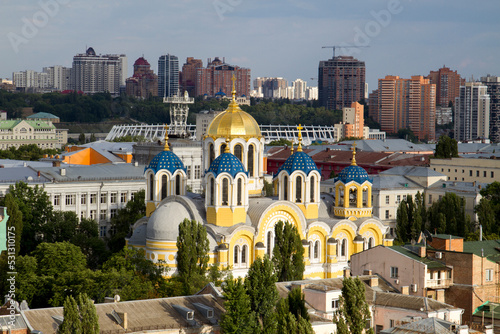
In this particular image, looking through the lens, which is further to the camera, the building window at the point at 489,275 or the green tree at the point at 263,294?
the building window at the point at 489,275

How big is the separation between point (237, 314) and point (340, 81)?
16195 centimetres

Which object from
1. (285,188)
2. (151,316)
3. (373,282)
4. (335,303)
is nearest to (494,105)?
(285,188)

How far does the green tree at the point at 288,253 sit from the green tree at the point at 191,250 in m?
2.41

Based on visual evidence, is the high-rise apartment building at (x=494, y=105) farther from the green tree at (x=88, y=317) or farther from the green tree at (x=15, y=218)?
the green tree at (x=88, y=317)

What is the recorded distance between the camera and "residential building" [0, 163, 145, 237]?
155 feet

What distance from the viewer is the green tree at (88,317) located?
886 inches

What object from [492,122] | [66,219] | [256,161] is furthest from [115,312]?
[492,122]

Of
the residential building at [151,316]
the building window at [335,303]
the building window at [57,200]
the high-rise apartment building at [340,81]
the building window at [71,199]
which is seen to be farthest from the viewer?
the high-rise apartment building at [340,81]

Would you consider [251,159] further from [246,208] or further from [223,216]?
[223,216]

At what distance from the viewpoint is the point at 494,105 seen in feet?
454

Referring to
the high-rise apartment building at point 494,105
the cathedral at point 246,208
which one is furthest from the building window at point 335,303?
the high-rise apartment building at point 494,105

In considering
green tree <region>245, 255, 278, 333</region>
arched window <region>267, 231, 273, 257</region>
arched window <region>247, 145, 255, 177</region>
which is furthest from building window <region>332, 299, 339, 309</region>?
arched window <region>247, 145, 255, 177</region>

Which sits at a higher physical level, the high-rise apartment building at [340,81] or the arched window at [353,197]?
the high-rise apartment building at [340,81]

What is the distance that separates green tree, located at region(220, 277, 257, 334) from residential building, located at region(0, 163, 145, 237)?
22161 mm
